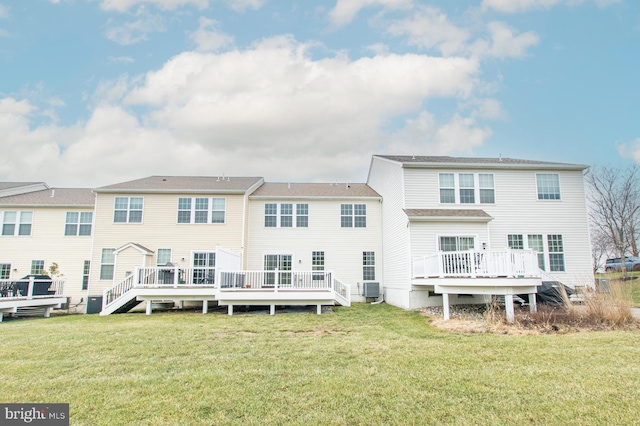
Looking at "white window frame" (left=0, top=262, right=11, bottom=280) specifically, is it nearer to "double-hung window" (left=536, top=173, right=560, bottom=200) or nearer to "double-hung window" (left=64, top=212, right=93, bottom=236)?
"double-hung window" (left=64, top=212, right=93, bottom=236)

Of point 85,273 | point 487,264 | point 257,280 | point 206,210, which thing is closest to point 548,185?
point 487,264

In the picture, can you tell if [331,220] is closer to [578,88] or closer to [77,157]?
[578,88]

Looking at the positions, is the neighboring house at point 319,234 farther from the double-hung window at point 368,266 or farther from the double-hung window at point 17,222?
the double-hung window at point 17,222

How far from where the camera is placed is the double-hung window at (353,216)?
19266 millimetres

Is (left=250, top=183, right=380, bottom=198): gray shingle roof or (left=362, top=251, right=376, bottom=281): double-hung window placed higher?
(left=250, top=183, right=380, bottom=198): gray shingle roof

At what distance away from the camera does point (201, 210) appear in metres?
18.5

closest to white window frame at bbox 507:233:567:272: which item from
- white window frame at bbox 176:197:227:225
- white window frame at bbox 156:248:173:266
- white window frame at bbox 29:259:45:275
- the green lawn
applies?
the green lawn

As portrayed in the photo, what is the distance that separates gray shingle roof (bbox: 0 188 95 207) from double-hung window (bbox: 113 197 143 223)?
7.87 ft

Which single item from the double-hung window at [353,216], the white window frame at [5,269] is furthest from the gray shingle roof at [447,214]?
the white window frame at [5,269]

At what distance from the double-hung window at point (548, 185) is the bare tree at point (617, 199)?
12.9m

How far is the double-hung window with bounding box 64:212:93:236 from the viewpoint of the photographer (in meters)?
19.7

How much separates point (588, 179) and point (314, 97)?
22.0 meters

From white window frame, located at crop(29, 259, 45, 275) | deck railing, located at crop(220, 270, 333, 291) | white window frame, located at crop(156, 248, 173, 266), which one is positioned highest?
white window frame, located at crop(156, 248, 173, 266)

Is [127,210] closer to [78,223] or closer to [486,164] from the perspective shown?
[78,223]
